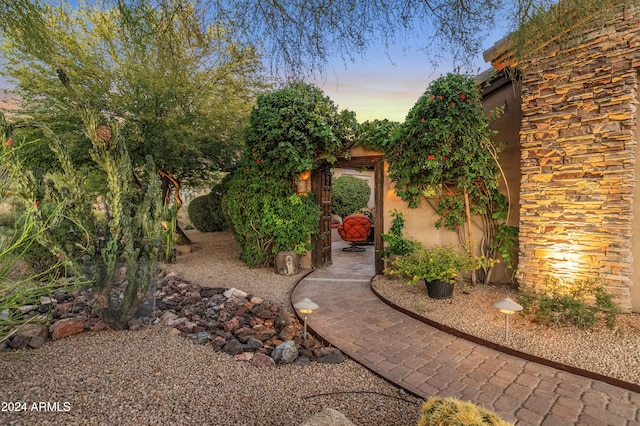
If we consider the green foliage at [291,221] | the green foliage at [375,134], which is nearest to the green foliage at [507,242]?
the green foliage at [375,134]

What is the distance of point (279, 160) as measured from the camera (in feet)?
23.3

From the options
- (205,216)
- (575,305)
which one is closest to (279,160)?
(575,305)

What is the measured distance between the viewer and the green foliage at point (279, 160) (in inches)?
266

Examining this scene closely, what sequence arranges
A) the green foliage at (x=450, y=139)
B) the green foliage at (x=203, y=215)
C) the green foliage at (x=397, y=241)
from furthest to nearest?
1. the green foliage at (x=203, y=215)
2. the green foliage at (x=397, y=241)
3. the green foliage at (x=450, y=139)

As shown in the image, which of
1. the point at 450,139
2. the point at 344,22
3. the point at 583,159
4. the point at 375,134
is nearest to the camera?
the point at 344,22

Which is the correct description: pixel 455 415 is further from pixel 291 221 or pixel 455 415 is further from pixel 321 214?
pixel 321 214

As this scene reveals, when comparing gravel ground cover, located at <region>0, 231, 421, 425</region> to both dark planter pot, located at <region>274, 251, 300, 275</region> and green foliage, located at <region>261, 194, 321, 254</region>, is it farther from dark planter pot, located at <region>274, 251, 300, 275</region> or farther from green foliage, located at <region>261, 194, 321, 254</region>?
green foliage, located at <region>261, 194, 321, 254</region>

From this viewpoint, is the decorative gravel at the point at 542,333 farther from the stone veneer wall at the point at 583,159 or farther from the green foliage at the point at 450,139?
the green foliage at the point at 450,139

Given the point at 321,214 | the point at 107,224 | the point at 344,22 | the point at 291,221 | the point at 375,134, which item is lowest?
the point at 291,221

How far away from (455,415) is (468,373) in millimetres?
1568

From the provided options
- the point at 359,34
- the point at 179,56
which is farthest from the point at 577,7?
the point at 179,56

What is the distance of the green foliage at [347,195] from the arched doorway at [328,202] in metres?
5.86

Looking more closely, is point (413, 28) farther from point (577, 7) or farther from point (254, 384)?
point (254, 384)

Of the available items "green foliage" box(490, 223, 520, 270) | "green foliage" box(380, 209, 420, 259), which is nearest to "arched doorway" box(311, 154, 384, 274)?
"green foliage" box(380, 209, 420, 259)
